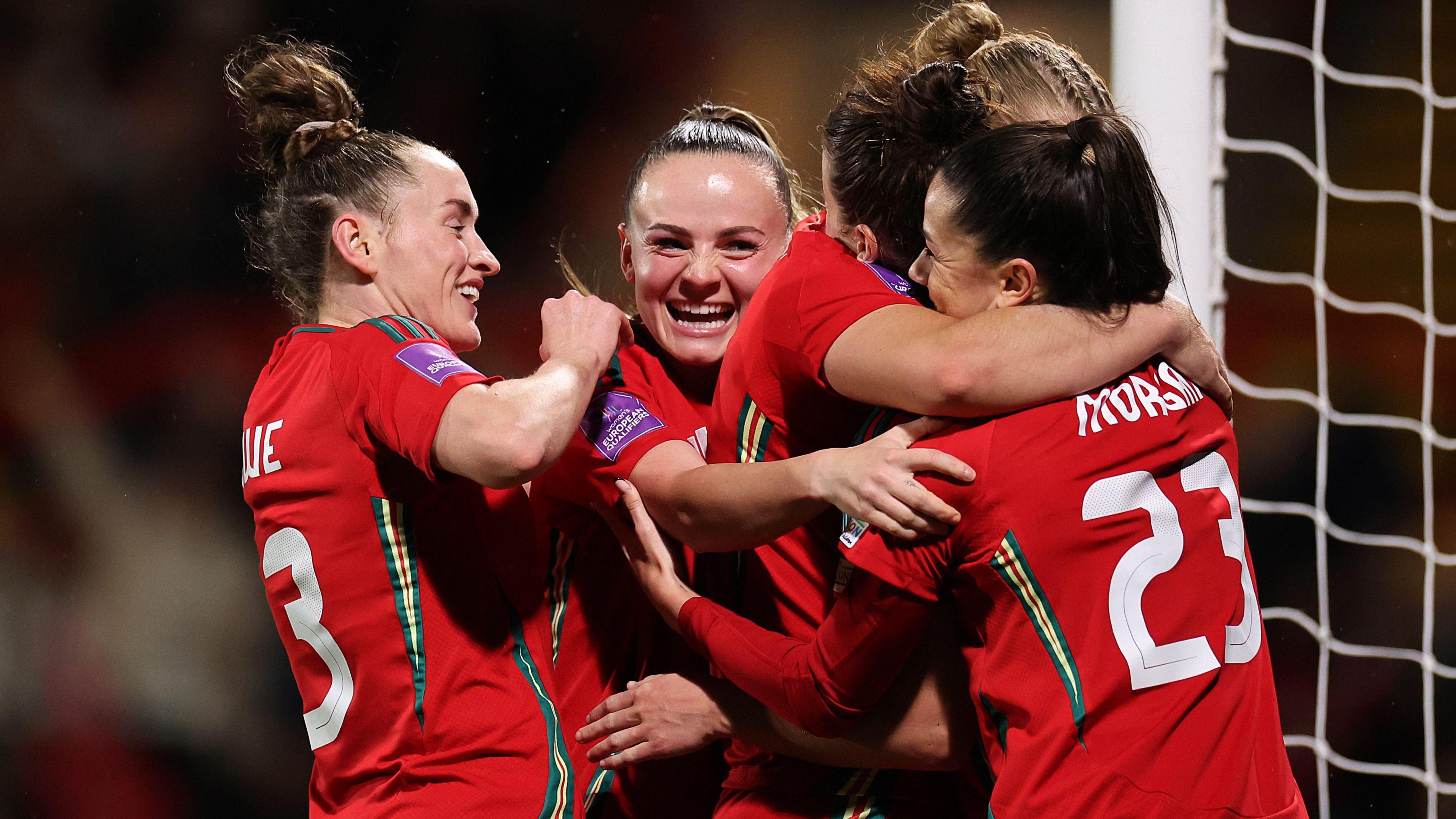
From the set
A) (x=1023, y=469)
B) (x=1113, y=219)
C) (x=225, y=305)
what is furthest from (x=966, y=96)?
(x=225, y=305)

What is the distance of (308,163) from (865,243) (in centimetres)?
85

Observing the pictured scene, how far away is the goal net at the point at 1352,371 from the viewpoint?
3818 mm

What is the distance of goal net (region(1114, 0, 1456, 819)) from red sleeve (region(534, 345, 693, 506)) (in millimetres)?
2153

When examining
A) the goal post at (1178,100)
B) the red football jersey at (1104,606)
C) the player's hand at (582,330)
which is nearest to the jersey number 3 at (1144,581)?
the red football jersey at (1104,606)

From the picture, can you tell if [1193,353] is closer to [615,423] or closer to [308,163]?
[615,423]

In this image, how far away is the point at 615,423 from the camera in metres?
1.57

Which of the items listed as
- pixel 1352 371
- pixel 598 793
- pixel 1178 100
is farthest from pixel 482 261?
pixel 1352 371

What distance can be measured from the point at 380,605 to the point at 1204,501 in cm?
94

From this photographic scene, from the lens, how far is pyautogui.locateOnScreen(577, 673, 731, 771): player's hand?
1.46 metres

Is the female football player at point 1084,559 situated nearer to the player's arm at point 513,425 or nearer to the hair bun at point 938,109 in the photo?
the hair bun at point 938,109

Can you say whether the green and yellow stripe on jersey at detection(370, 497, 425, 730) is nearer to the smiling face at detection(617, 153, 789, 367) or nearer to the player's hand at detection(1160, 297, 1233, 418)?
the smiling face at detection(617, 153, 789, 367)

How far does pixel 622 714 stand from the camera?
4.91ft

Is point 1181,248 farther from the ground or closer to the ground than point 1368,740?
farther from the ground

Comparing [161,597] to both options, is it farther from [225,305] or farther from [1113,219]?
[1113,219]
